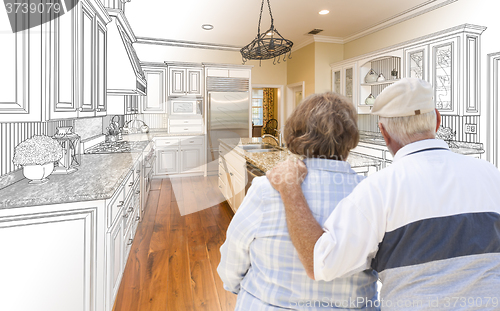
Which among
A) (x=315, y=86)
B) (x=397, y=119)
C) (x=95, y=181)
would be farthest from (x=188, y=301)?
(x=315, y=86)

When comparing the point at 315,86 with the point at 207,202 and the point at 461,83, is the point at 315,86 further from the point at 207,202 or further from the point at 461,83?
the point at 207,202

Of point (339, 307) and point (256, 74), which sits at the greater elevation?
point (256, 74)

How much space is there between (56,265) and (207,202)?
2749mm

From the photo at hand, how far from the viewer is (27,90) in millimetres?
1541

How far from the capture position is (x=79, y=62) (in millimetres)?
2172

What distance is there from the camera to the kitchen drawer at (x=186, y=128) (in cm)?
599

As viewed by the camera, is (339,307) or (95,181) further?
(95,181)

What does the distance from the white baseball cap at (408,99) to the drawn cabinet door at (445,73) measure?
3637 mm

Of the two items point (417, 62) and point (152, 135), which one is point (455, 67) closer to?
point (417, 62)

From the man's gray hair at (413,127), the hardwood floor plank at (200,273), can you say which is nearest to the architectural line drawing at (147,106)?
the hardwood floor plank at (200,273)

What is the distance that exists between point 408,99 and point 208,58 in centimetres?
640

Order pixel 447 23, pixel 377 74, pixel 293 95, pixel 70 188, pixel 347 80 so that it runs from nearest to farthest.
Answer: pixel 70 188 < pixel 447 23 < pixel 377 74 < pixel 347 80 < pixel 293 95

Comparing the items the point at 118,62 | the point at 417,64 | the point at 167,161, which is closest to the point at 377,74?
the point at 417,64

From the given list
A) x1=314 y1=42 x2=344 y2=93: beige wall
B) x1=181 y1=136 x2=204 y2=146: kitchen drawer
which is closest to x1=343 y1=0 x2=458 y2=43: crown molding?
x1=314 y1=42 x2=344 y2=93: beige wall
